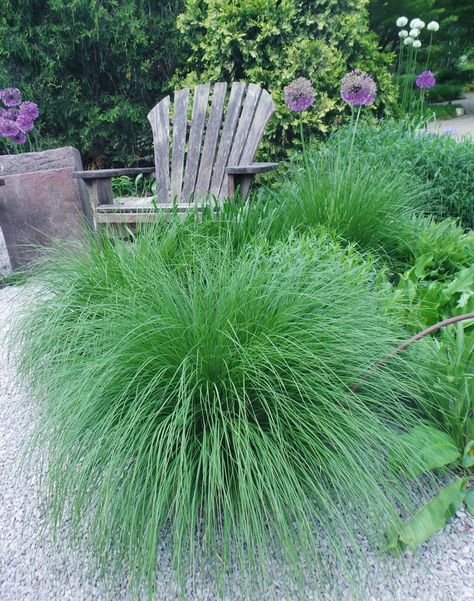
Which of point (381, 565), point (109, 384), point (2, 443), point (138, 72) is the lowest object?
point (2, 443)

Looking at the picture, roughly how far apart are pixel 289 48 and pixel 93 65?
89.5 inches

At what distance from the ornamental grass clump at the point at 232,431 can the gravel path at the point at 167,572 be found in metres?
0.07

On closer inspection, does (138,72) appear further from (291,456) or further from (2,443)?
(291,456)

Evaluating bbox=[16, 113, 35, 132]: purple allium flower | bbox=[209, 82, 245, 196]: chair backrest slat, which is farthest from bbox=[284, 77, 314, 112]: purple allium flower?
bbox=[16, 113, 35, 132]: purple allium flower

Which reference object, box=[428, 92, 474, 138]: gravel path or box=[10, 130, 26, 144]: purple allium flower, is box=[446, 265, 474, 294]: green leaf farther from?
box=[428, 92, 474, 138]: gravel path

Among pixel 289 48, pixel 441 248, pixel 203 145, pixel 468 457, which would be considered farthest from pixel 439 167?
pixel 468 457

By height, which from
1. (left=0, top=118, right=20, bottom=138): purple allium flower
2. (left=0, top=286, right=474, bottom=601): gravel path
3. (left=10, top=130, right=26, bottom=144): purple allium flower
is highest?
(left=0, top=118, right=20, bottom=138): purple allium flower

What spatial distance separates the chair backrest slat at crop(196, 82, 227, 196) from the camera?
12.9ft

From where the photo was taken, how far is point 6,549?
1494mm

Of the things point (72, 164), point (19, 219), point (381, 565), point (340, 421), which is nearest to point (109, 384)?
point (340, 421)

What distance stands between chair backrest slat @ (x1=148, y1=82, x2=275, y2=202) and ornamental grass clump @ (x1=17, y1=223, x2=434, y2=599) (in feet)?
7.19

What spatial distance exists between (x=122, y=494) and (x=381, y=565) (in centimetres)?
70

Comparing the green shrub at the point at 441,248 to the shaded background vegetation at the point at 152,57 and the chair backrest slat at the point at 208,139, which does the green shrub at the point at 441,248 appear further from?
the shaded background vegetation at the point at 152,57

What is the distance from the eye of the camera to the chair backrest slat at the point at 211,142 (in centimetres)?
394
